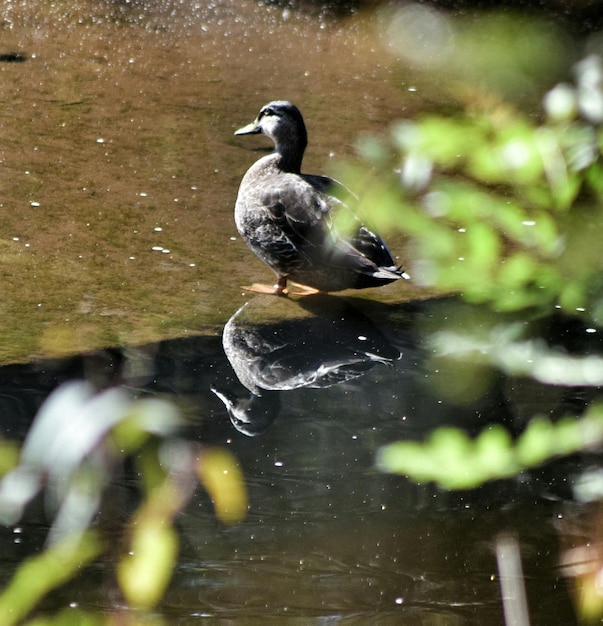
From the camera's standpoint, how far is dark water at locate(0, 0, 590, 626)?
8.45ft

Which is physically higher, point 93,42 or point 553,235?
point 553,235

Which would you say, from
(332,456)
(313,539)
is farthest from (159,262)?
A: (313,539)

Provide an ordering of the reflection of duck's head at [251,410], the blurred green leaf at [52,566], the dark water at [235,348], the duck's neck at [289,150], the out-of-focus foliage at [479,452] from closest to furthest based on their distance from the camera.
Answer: the out-of-focus foliage at [479,452] < the blurred green leaf at [52,566] < the dark water at [235,348] < the reflection of duck's head at [251,410] < the duck's neck at [289,150]

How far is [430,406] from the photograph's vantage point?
3.59 meters

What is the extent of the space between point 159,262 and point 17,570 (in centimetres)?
225

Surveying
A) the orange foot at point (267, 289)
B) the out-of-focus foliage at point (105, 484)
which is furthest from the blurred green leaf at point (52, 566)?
the orange foot at point (267, 289)

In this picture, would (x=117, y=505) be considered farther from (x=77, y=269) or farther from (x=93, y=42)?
(x=93, y=42)

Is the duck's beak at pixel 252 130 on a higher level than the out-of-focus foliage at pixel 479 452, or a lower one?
lower

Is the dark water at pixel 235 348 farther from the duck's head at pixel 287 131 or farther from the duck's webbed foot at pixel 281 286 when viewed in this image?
the duck's head at pixel 287 131

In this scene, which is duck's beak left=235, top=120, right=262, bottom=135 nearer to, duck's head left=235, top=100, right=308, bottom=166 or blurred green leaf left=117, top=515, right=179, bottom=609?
duck's head left=235, top=100, right=308, bottom=166

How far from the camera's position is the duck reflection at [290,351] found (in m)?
3.50

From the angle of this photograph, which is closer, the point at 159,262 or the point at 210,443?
the point at 210,443

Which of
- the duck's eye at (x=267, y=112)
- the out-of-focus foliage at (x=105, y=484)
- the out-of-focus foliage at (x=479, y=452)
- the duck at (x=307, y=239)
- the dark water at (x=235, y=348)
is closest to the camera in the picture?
the out-of-focus foliage at (x=479, y=452)

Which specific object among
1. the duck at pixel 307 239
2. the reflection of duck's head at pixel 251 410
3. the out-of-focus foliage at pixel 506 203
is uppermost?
the out-of-focus foliage at pixel 506 203
